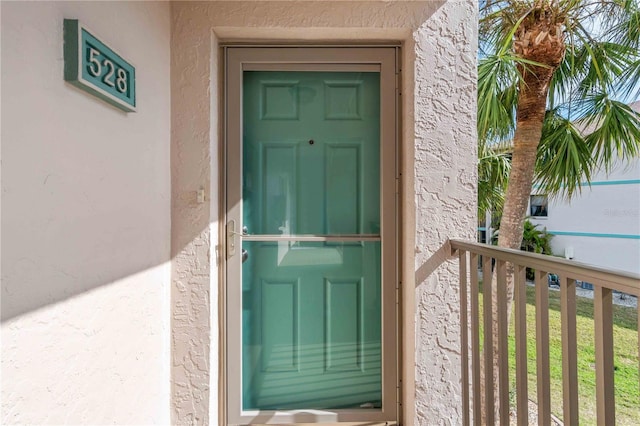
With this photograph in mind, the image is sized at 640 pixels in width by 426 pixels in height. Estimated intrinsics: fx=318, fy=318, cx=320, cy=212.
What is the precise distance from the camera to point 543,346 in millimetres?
1069

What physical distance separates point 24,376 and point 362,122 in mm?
1850

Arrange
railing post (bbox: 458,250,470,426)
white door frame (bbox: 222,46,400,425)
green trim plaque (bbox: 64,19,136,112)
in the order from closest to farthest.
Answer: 1. green trim plaque (bbox: 64,19,136,112)
2. railing post (bbox: 458,250,470,426)
3. white door frame (bbox: 222,46,400,425)

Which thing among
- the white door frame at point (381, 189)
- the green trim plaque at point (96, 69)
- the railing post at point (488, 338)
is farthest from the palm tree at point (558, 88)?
the green trim plaque at point (96, 69)

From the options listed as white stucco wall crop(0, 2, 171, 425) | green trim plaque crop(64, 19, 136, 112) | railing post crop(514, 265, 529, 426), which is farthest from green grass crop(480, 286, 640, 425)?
green trim plaque crop(64, 19, 136, 112)

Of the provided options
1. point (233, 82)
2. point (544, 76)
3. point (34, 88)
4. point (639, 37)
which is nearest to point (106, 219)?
point (34, 88)

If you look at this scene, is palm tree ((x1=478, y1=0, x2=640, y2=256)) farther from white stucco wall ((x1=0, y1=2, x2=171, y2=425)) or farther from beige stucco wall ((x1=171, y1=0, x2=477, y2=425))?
white stucco wall ((x1=0, y1=2, x2=171, y2=425))

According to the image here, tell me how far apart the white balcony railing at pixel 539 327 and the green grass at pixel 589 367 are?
3.00ft

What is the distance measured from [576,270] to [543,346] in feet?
1.03

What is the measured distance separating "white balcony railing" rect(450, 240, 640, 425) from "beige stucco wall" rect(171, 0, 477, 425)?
145 mm

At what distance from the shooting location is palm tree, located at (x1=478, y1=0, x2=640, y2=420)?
2.48 metres

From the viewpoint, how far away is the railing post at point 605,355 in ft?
2.74

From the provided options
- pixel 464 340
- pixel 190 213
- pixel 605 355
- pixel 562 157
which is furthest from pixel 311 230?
pixel 562 157

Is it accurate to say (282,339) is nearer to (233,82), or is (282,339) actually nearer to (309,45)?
(233,82)

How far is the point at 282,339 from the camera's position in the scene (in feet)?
6.50
